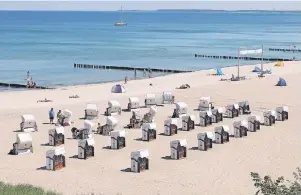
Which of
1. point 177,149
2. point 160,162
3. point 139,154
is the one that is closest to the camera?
point 139,154

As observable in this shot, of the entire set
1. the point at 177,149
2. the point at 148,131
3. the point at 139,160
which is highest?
the point at 148,131

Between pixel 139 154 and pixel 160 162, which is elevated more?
pixel 139 154

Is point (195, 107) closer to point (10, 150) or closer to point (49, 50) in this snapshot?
point (10, 150)

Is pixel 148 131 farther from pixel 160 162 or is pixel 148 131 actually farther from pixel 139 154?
pixel 139 154

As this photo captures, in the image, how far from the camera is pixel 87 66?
62.8m

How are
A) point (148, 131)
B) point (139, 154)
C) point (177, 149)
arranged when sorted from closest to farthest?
point (139, 154), point (177, 149), point (148, 131)

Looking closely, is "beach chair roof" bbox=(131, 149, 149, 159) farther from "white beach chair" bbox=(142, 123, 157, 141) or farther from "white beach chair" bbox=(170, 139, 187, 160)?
"white beach chair" bbox=(142, 123, 157, 141)

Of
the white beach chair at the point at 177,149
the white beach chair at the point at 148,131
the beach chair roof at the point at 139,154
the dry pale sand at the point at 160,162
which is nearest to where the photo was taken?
the dry pale sand at the point at 160,162

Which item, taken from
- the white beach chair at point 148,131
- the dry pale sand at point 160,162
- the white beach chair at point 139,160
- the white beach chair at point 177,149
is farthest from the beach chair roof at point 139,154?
the white beach chair at point 148,131

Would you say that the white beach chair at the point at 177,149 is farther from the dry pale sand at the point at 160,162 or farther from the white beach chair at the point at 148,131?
the white beach chair at the point at 148,131

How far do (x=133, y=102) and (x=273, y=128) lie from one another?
7.28 metres

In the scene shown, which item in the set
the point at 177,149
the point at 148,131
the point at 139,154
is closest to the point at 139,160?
the point at 139,154

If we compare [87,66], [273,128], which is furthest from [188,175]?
[87,66]

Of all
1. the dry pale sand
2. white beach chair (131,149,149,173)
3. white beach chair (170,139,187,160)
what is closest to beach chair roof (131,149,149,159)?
white beach chair (131,149,149,173)
